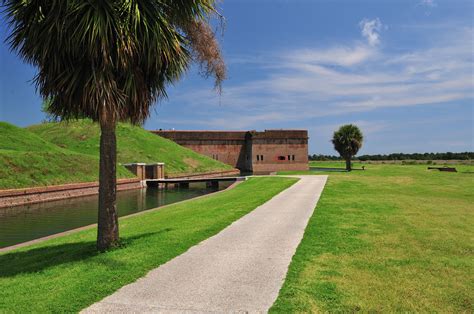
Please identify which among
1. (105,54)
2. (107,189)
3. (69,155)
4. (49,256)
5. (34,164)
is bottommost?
(49,256)

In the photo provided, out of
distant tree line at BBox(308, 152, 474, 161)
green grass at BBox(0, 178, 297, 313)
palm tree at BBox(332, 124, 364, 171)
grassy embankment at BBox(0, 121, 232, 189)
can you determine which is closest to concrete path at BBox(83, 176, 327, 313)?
green grass at BBox(0, 178, 297, 313)

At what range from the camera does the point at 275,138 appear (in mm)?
71375

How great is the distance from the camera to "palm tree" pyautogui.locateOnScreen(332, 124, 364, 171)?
194 feet

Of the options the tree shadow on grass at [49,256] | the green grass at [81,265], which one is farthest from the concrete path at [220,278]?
the tree shadow on grass at [49,256]

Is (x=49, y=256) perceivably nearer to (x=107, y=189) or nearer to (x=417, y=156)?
(x=107, y=189)

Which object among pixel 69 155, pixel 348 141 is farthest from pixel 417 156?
pixel 69 155

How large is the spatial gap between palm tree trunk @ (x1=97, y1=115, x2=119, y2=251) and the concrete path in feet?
6.59

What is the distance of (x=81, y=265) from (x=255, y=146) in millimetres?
64824

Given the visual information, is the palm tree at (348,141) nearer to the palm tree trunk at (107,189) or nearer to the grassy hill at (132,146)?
the grassy hill at (132,146)

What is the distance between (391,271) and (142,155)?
5019 centimetres

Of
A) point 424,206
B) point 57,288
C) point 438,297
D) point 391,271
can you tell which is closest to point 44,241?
point 57,288

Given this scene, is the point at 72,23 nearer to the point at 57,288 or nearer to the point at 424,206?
the point at 57,288

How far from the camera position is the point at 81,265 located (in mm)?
6859

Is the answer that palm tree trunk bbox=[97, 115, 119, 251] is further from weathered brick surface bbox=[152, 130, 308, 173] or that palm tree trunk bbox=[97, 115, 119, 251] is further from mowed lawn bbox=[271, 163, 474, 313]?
weathered brick surface bbox=[152, 130, 308, 173]
